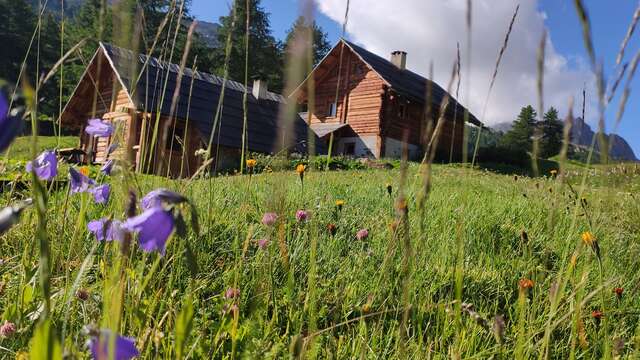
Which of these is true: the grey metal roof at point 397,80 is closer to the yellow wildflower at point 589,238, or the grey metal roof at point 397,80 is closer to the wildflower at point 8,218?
the yellow wildflower at point 589,238

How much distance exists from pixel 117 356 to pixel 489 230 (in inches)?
114

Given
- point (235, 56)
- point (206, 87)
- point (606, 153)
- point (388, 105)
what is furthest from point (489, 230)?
point (235, 56)

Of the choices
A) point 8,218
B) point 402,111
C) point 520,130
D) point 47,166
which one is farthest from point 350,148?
point 520,130

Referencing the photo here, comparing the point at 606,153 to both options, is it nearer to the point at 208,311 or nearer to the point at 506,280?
the point at 208,311

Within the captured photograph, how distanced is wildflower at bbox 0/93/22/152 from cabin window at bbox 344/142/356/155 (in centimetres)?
2547

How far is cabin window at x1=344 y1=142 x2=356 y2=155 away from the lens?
26.0 m

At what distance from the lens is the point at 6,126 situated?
0.57m

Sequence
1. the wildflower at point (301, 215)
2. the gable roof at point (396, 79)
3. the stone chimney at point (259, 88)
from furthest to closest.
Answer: the stone chimney at point (259, 88), the gable roof at point (396, 79), the wildflower at point (301, 215)

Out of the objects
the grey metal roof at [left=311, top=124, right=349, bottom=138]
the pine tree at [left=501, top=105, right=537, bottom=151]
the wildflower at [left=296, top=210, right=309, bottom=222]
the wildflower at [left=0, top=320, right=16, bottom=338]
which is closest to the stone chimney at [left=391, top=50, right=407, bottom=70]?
the grey metal roof at [left=311, top=124, right=349, bottom=138]

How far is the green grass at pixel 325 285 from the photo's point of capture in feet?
4.53

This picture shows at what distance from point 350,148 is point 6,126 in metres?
25.9

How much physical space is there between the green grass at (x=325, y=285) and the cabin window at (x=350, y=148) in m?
22.5

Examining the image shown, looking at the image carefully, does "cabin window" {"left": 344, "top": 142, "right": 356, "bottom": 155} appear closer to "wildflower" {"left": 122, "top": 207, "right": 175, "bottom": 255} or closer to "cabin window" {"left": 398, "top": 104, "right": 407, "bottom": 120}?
"cabin window" {"left": 398, "top": 104, "right": 407, "bottom": 120}

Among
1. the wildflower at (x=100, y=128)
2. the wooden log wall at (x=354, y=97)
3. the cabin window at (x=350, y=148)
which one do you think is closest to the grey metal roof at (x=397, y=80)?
the wooden log wall at (x=354, y=97)
